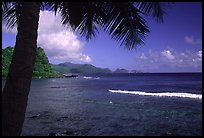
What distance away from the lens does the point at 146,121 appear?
2139 cm

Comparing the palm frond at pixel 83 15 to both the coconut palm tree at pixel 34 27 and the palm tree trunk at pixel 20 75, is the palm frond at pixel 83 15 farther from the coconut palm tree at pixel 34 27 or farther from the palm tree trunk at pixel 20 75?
the palm tree trunk at pixel 20 75

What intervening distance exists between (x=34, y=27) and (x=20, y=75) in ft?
2.56

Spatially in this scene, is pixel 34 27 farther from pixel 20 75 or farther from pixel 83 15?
pixel 83 15

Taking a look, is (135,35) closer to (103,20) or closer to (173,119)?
(103,20)

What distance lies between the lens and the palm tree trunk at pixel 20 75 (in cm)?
364

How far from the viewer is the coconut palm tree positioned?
3695 mm

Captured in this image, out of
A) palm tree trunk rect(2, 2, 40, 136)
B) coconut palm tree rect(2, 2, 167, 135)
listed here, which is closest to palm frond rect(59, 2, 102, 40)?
coconut palm tree rect(2, 2, 167, 135)

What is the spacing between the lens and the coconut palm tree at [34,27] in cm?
370

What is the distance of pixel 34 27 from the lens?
13.3ft

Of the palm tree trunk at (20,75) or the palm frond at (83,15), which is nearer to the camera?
the palm tree trunk at (20,75)

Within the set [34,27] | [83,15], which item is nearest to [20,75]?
[34,27]

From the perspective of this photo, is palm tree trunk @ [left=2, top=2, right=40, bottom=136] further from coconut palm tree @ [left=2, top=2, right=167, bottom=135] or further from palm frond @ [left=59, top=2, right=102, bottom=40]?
palm frond @ [left=59, top=2, right=102, bottom=40]

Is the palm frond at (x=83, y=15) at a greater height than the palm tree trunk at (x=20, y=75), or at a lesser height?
greater

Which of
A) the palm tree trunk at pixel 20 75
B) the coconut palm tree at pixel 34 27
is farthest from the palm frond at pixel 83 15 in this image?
the palm tree trunk at pixel 20 75
